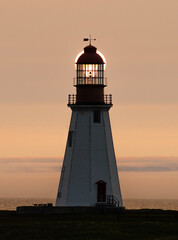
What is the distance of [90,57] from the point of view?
7819cm

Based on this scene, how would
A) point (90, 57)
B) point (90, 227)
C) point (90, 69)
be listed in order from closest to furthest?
point (90, 227), point (90, 57), point (90, 69)

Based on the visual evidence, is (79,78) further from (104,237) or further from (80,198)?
(104,237)

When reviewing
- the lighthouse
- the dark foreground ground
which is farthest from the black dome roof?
the dark foreground ground

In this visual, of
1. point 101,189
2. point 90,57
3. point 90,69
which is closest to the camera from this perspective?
point 101,189

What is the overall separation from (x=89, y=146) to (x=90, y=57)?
814cm

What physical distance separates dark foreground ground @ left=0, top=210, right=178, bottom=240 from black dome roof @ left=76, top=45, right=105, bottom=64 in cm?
1483

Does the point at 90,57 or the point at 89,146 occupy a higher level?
the point at 90,57

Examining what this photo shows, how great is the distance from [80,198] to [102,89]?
10.2m

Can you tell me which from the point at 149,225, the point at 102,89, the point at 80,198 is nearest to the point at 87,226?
the point at 149,225

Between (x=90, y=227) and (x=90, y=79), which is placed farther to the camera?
(x=90, y=79)

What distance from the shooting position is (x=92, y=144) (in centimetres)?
7706

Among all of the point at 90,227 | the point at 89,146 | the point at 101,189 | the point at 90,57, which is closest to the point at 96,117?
the point at 89,146

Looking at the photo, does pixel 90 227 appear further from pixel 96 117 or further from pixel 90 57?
pixel 90 57

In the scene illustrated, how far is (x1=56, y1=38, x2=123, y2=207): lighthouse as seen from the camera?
76.4 meters
